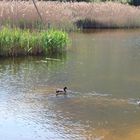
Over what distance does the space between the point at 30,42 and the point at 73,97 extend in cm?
599

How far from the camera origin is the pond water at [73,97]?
8.96 metres

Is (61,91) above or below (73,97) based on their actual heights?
above

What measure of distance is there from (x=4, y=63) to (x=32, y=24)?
6.57m

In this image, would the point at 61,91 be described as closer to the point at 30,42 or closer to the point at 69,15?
the point at 30,42

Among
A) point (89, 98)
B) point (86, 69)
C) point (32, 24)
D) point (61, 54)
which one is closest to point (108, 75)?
point (86, 69)

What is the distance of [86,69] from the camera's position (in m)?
14.7

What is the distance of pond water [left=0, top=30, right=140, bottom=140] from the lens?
8.96 metres

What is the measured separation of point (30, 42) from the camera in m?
16.9

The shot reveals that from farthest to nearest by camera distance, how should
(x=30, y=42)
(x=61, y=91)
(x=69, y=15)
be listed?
(x=69, y=15) → (x=30, y=42) → (x=61, y=91)

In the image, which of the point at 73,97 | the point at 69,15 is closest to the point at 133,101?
the point at 73,97

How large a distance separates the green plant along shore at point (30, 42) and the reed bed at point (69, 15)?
386 centimetres

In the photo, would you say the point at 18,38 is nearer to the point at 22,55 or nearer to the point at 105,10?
the point at 22,55

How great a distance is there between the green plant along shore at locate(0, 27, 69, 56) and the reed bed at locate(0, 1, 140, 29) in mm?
3864

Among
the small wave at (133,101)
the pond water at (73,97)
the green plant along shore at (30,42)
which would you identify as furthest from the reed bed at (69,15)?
the small wave at (133,101)
